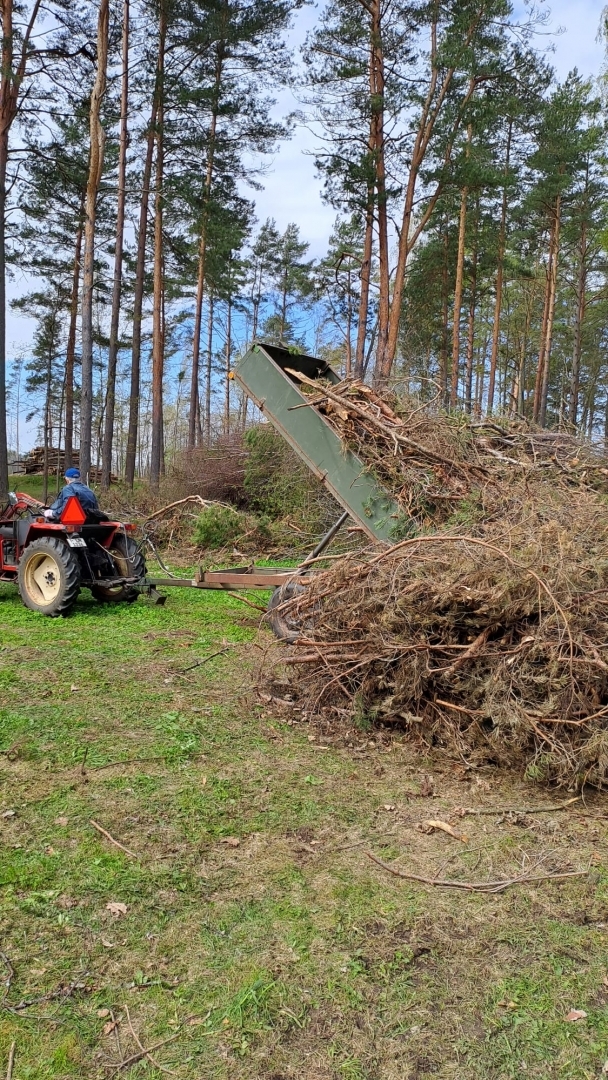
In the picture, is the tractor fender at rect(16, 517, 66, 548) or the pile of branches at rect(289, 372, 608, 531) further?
the tractor fender at rect(16, 517, 66, 548)

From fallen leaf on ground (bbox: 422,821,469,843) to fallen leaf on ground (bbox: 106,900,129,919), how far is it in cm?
147

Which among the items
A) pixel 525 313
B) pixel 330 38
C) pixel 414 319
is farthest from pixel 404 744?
pixel 525 313

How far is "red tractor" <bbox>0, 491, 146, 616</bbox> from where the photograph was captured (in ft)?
23.8

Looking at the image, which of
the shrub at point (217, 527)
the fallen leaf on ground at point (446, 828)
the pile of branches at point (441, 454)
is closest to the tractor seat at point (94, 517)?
the pile of branches at point (441, 454)

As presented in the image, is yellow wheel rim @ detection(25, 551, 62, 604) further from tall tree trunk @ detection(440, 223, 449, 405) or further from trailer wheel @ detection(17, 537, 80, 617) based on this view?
tall tree trunk @ detection(440, 223, 449, 405)

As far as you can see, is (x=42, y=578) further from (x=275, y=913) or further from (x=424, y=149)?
(x=424, y=149)

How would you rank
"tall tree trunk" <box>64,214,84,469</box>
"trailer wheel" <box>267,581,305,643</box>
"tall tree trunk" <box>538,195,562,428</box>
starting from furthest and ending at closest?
"tall tree trunk" <box>64,214,84,469</box> → "tall tree trunk" <box>538,195,562,428</box> → "trailer wheel" <box>267,581,305,643</box>

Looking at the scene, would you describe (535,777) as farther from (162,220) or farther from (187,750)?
(162,220)

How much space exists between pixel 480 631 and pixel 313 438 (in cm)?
233

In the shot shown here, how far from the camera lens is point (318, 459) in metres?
5.57

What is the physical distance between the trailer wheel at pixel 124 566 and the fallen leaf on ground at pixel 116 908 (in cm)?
547

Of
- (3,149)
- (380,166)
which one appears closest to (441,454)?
(380,166)

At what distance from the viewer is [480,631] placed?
158 inches

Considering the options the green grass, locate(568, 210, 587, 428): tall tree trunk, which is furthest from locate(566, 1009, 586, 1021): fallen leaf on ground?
locate(568, 210, 587, 428): tall tree trunk
